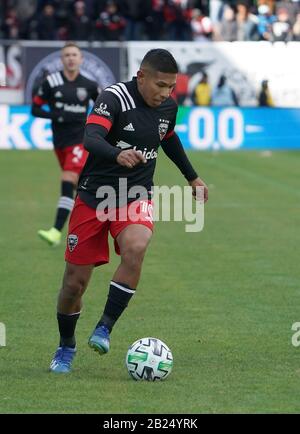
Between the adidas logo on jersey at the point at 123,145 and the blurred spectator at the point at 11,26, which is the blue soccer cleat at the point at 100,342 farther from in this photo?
the blurred spectator at the point at 11,26

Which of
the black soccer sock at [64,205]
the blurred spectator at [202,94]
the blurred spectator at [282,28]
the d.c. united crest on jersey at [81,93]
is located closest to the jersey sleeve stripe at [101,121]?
the black soccer sock at [64,205]

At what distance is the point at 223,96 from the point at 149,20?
4.55 m

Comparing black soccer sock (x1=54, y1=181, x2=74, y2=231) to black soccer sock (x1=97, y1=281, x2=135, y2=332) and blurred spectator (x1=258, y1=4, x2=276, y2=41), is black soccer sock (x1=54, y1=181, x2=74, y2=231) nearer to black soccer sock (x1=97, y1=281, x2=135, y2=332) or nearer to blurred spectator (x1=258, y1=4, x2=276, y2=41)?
black soccer sock (x1=97, y1=281, x2=135, y2=332)

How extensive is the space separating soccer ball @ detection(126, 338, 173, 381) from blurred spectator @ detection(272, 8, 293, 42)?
23266 millimetres

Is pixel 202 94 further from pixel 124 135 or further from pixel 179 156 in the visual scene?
pixel 124 135

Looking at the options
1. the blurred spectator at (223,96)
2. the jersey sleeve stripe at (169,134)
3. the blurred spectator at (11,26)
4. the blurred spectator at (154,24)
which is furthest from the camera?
the blurred spectator at (154,24)

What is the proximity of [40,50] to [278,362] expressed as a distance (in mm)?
21435

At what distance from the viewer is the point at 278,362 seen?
23.9 ft

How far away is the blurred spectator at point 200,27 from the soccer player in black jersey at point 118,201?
24.6m

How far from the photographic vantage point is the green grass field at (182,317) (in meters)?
6.36

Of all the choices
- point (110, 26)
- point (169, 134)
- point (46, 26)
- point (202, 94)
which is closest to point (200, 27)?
point (110, 26)

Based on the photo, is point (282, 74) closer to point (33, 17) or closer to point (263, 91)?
point (263, 91)

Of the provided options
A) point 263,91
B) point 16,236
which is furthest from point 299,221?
point 263,91

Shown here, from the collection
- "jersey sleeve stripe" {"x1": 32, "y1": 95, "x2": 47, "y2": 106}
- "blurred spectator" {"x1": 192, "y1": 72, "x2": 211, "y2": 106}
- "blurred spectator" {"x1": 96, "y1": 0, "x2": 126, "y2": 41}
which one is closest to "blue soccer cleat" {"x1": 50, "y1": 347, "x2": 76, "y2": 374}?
"jersey sleeve stripe" {"x1": 32, "y1": 95, "x2": 47, "y2": 106}
